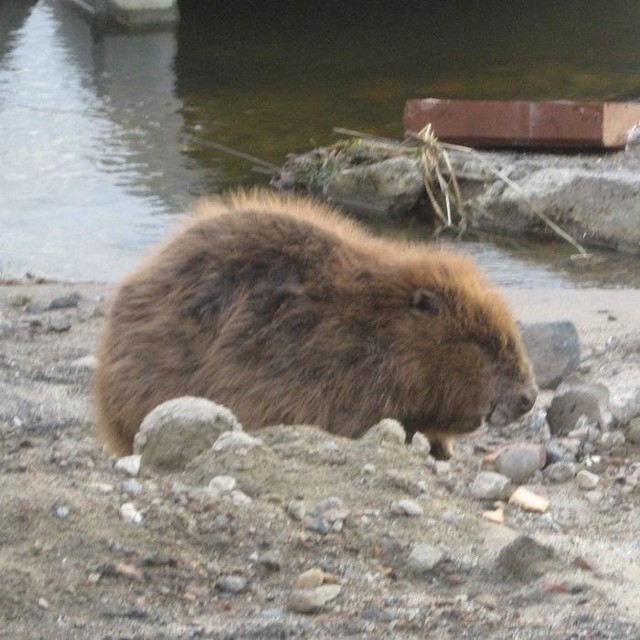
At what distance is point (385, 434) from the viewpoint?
3775mm

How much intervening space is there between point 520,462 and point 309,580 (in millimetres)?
1451

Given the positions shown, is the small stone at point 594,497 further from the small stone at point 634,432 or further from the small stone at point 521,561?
the small stone at point 521,561

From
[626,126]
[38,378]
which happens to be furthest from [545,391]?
[626,126]

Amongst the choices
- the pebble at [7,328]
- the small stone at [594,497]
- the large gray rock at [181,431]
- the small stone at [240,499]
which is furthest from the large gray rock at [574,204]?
the small stone at [240,499]

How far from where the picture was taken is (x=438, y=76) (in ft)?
51.3

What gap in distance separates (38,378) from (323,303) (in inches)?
72.2

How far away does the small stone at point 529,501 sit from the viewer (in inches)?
152

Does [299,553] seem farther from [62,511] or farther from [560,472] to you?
[560,472]

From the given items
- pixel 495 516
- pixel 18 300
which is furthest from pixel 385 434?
pixel 18 300

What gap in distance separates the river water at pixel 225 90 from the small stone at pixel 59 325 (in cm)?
191

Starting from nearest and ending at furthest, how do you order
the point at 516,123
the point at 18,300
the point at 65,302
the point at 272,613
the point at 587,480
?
1. the point at 272,613
2. the point at 587,480
3. the point at 65,302
4. the point at 18,300
5. the point at 516,123

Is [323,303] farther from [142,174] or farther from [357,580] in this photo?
[142,174]

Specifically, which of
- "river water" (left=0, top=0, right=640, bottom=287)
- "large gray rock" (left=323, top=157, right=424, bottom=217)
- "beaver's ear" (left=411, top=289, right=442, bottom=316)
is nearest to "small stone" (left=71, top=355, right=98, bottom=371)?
"beaver's ear" (left=411, top=289, right=442, bottom=316)

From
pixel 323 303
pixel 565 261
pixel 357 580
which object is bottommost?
pixel 565 261
